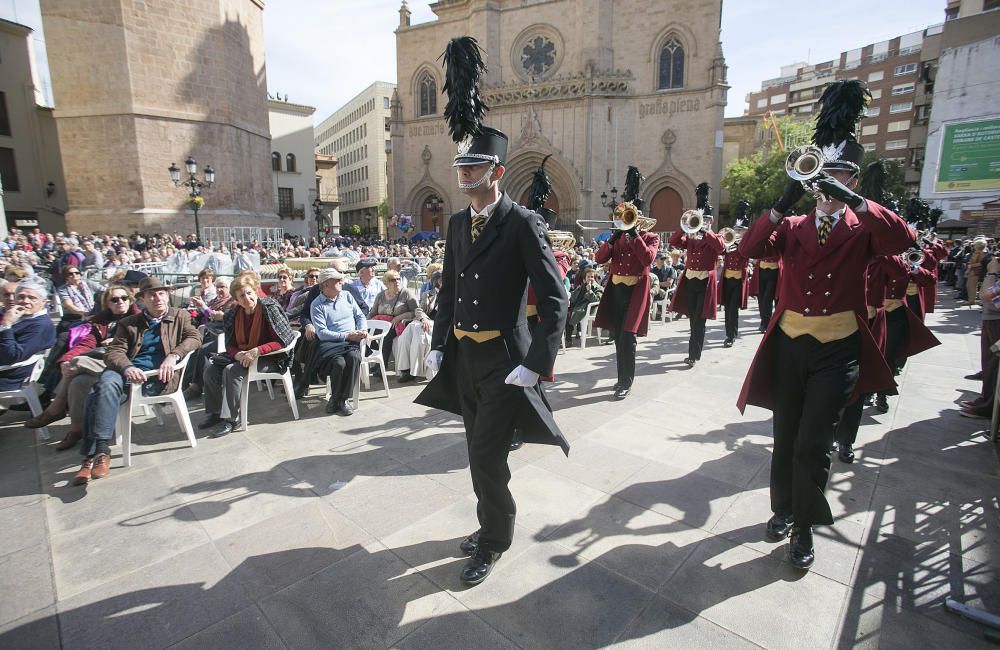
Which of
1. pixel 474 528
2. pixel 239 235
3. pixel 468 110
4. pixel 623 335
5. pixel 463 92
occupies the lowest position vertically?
pixel 474 528

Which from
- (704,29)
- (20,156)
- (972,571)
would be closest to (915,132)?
(704,29)

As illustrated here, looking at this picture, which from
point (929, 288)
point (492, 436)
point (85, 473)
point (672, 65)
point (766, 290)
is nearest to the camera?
point (492, 436)

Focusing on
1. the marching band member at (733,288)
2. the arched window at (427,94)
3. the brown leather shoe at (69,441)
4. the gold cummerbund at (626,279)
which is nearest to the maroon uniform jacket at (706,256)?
the marching band member at (733,288)

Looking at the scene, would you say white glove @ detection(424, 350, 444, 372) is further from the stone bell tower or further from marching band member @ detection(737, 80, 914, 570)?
the stone bell tower

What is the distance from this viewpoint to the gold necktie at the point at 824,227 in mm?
2809

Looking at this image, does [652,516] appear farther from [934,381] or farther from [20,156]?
[20,156]

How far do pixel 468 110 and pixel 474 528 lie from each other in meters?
2.55

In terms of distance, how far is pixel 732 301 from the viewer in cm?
882

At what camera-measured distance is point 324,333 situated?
557cm

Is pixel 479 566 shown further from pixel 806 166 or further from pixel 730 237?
pixel 730 237

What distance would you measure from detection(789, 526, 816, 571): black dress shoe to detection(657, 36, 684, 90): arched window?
31.9 m

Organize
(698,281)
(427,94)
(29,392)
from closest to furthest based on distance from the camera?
1. (29,392)
2. (698,281)
3. (427,94)

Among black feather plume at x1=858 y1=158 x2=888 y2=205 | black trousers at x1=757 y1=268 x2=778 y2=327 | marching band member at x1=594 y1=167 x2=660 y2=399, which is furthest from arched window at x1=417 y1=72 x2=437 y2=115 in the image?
black feather plume at x1=858 y1=158 x2=888 y2=205

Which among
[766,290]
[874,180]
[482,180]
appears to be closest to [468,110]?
[482,180]
